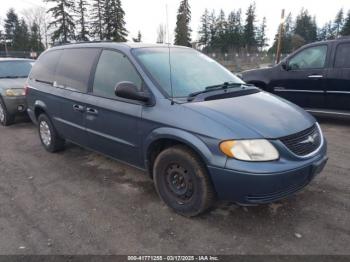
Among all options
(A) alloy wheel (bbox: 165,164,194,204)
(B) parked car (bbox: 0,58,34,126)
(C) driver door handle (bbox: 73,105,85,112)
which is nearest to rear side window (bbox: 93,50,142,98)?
(C) driver door handle (bbox: 73,105,85,112)

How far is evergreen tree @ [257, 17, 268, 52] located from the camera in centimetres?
8199

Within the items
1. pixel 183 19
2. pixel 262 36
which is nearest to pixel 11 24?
pixel 262 36

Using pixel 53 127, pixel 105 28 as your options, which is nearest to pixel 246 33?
pixel 105 28

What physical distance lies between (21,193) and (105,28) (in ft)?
168

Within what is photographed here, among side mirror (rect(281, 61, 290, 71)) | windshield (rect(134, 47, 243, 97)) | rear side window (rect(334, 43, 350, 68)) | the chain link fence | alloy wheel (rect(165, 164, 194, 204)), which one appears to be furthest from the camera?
the chain link fence

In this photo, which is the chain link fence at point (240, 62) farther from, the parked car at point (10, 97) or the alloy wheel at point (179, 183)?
the alloy wheel at point (179, 183)

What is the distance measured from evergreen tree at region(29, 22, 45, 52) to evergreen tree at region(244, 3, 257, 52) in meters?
46.0

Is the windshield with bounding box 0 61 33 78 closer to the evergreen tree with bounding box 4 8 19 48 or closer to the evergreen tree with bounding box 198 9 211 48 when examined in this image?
the evergreen tree with bounding box 4 8 19 48

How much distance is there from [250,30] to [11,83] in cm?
7577

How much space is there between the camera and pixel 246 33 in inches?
2985

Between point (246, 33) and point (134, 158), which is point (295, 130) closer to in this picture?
point (134, 158)

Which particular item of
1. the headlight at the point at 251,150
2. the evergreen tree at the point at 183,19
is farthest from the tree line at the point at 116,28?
the headlight at the point at 251,150

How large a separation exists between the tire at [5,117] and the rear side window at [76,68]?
3306mm

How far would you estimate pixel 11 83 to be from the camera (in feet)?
24.8
